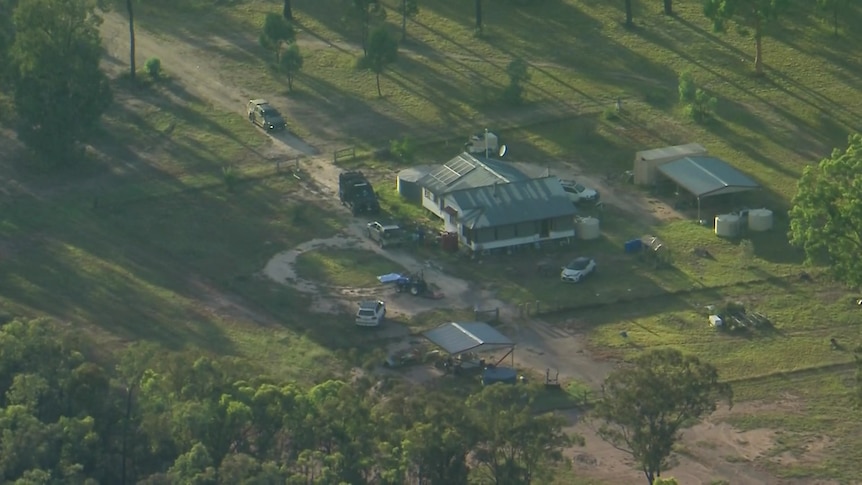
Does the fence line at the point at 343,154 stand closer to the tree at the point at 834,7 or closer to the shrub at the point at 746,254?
the shrub at the point at 746,254

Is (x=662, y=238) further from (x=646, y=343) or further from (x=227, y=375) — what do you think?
(x=227, y=375)

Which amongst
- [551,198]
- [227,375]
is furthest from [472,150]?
[227,375]

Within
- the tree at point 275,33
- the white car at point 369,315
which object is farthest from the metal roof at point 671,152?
the tree at point 275,33

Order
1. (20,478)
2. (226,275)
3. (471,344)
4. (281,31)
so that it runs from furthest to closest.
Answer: (281,31)
(226,275)
(471,344)
(20,478)

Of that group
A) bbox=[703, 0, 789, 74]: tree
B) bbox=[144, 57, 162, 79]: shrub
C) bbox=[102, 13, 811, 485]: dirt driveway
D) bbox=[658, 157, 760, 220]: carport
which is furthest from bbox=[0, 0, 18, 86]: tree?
bbox=[703, 0, 789, 74]: tree

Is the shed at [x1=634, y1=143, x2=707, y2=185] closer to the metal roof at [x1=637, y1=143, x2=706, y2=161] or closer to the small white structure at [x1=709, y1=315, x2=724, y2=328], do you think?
the metal roof at [x1=637, y1=143, x2=706, y2=161]
